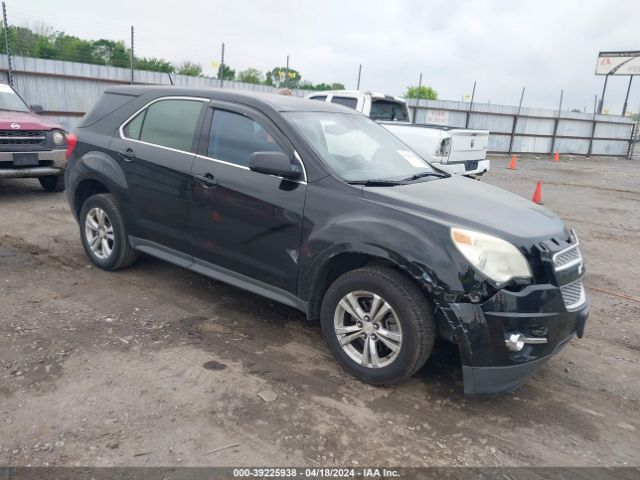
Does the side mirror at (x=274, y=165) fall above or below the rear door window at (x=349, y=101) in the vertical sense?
below

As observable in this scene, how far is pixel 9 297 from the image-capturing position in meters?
4.49

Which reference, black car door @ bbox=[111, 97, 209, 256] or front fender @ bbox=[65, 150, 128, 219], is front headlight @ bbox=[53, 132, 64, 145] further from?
black car door @ bbox=[111, 97, 209, 256]

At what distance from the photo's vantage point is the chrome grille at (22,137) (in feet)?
25.3

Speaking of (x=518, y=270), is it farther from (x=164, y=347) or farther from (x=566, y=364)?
(x=164, y=347)

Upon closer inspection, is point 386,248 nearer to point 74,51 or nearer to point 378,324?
point 378,324

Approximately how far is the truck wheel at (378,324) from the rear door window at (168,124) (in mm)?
1894

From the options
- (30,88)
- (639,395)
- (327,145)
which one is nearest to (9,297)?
(327,145)

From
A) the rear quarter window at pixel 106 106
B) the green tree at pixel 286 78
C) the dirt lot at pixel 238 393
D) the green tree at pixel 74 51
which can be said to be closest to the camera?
the dirt lot at pixel 238 393

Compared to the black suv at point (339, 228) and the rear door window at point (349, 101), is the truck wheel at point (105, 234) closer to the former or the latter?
the black suv at point (339, 228)

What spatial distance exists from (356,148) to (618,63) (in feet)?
111

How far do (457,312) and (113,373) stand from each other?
87.4 inches

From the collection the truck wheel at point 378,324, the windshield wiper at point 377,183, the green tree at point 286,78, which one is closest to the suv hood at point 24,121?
the windshield wiper at point 377,183

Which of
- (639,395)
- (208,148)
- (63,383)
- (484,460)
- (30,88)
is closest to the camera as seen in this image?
(484,460)

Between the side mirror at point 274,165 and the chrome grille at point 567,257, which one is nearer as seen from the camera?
the chrome grille at point 567,257
